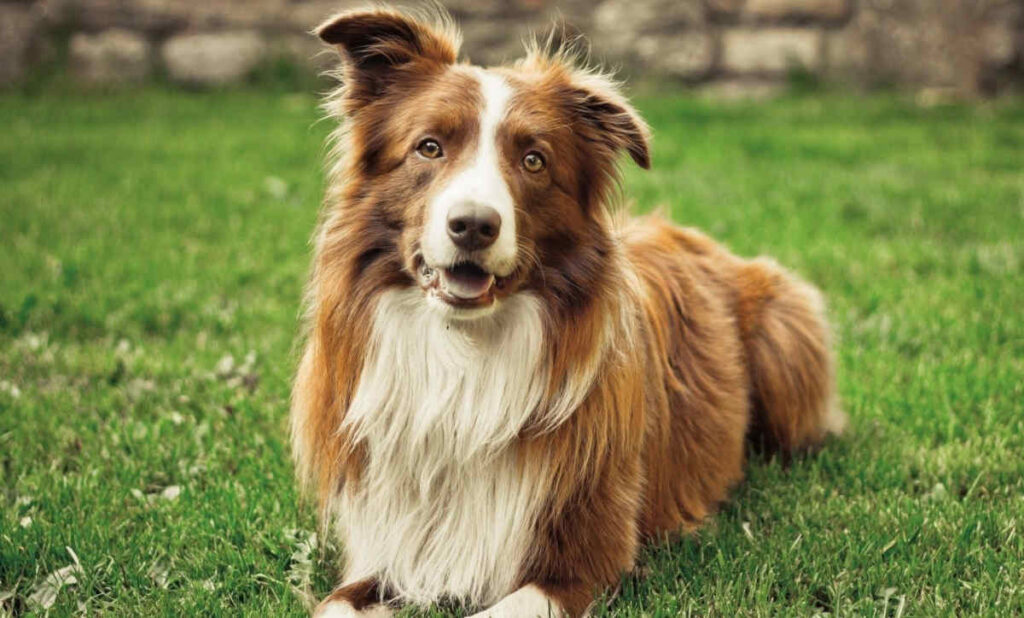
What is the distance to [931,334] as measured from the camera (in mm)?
5520

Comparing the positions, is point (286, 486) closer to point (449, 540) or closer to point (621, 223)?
point (449, 540)

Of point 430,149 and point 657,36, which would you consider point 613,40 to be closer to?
point 657,36

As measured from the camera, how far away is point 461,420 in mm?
3170

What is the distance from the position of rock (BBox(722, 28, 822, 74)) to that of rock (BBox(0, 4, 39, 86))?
7167 millimetres

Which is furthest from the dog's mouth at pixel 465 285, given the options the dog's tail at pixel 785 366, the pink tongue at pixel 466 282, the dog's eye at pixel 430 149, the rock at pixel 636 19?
the rock at pixel 636 19

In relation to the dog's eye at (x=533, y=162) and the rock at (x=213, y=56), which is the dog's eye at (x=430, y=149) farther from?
the rock at (x=213, y=56)

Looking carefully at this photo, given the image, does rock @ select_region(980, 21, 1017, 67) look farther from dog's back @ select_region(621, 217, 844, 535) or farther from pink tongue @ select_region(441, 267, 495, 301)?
pink tongue @ select_region(441, 267, 495, 301)

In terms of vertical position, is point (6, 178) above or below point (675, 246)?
below

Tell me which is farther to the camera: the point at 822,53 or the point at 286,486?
the point at 822,53

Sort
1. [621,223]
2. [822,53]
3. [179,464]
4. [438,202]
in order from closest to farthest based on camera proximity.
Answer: [438,202]
[621,223]
[179,464]
[822,53]

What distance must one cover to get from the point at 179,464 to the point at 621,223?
6.19 ft

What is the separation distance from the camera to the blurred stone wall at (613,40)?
11266 millimetres

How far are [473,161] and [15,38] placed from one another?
985 cm

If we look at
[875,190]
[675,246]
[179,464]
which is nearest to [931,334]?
[675,246]
